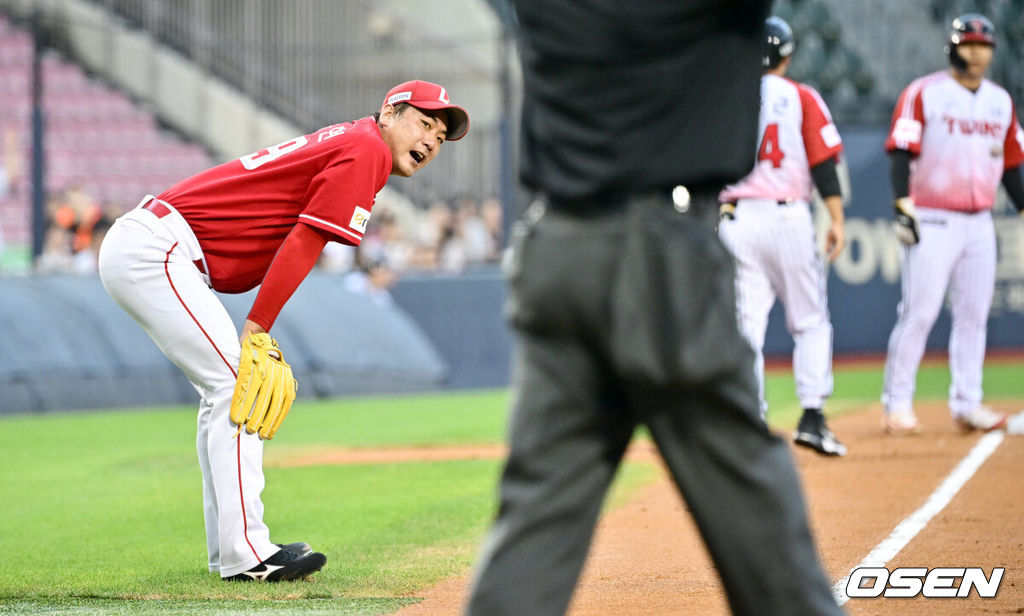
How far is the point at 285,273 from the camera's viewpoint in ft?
15.9

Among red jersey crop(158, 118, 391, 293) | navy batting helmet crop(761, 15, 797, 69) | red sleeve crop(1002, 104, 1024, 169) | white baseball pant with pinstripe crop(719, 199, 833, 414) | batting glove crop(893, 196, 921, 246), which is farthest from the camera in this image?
red sleeve crop(1002, 104, 1024, 169)

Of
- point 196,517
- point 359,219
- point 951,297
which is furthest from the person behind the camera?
point 951,297

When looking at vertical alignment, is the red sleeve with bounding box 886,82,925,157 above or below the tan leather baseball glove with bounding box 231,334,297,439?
above

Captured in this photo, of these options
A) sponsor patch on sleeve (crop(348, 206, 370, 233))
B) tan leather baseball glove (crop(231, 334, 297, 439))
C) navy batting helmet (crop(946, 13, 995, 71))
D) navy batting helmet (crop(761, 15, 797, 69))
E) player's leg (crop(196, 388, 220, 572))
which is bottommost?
player's leg (crop(196, 388, 220, 572))

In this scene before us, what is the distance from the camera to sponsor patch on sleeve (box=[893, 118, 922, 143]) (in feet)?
30.0

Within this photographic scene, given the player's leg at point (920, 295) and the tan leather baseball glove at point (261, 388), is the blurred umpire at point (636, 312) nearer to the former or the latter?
the tan leather baseball glove at point (261, 388)

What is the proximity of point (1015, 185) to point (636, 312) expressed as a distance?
791 centimetres

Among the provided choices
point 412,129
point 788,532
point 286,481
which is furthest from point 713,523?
point 286,481

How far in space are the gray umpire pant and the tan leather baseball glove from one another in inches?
85.9

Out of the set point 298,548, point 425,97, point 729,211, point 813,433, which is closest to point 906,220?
point 729,211

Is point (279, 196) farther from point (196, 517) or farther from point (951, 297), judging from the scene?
point (951, 297)

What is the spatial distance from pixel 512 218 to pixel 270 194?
1384 centimetres

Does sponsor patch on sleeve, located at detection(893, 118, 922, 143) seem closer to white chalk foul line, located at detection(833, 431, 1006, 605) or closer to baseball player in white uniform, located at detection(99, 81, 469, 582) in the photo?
white chalk foul line, located at detection(833, 431, 1006, 605)

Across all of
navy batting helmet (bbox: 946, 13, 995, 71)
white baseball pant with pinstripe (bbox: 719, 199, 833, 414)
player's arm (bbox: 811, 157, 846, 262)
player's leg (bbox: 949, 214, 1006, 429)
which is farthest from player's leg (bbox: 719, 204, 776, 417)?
navy batting helmet (bbox: 946, 13, 995, 71)
